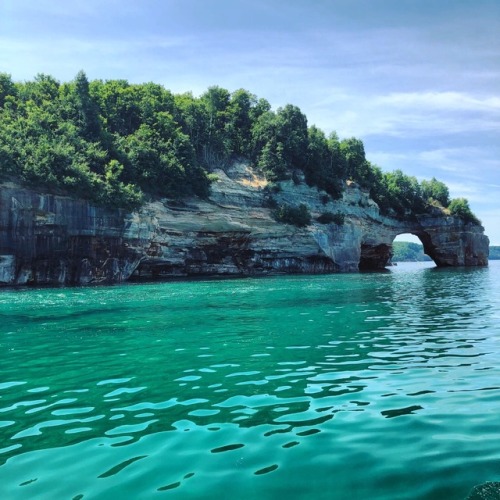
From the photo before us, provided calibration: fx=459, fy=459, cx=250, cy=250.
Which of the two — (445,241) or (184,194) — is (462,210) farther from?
(184,194)

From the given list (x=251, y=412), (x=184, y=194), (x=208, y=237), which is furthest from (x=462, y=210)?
(x=251, y=412)

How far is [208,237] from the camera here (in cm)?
5484

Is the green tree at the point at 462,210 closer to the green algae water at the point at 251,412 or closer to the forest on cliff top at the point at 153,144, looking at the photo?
the forest on cliff top at the point at 153,144

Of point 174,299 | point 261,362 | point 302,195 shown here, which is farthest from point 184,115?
point 261,362

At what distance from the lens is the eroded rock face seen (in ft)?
131

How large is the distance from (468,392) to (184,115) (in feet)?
206

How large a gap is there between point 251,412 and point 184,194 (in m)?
48.0

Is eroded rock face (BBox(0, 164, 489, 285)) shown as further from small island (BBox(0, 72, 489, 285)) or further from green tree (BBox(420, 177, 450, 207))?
green tree (BBox(420, 177, 450, 207))

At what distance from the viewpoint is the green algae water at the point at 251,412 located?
16.4 ft

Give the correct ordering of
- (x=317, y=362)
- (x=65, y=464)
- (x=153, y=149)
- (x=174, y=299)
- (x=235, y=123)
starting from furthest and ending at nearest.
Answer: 1. (x=235, y=123)
2. (x=153, y=149)
3. (x=174, y=299)
4. (x=317, y=362)
5. (x=65, y=464)

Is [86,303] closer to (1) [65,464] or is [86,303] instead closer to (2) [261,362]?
(2) [261,362]

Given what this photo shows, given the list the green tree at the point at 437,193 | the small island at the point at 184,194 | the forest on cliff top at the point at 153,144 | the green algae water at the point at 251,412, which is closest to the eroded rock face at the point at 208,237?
the small island at the point at 184,194

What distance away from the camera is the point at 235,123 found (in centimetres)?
7069

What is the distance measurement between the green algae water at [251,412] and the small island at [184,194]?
27.8 metres
